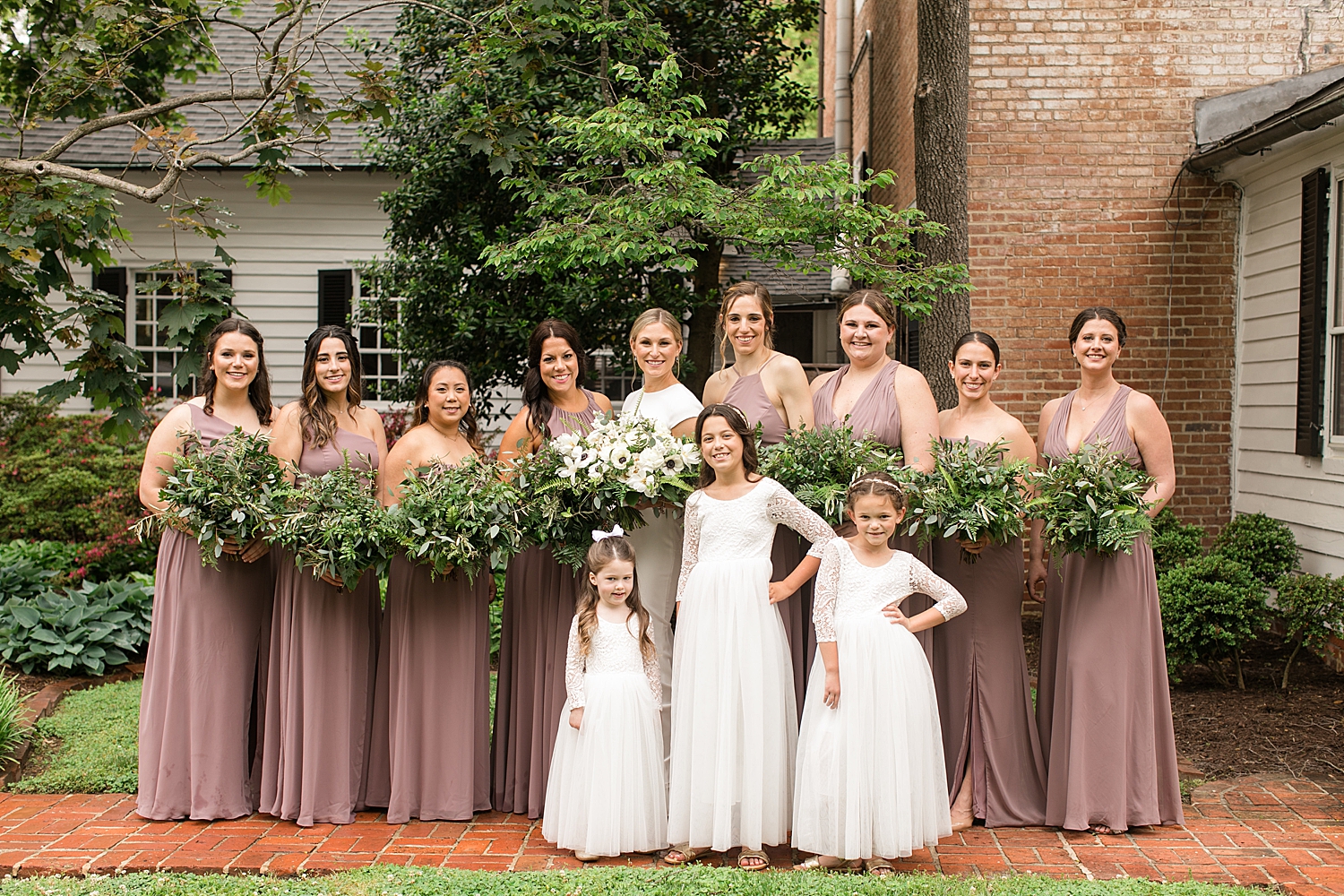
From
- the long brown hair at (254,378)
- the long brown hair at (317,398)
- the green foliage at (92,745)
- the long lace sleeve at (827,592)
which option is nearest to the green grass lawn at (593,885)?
the long lace sleeve at (827,592)

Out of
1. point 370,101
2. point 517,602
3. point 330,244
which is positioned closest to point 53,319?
point 370,101

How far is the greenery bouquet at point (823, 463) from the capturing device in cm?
518

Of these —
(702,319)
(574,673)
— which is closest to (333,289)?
(702,319)

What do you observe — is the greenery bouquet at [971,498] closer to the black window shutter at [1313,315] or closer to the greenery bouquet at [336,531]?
the greenery bouquet at [336,531]

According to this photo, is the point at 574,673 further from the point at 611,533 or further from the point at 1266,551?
the point at 1266,551

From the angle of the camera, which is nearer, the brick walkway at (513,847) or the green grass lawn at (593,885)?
the green grass lawn at (593,885)

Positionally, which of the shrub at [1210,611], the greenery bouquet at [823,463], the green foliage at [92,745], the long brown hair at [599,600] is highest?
the greenery bouquet at [823,463]

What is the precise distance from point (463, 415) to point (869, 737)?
266cm

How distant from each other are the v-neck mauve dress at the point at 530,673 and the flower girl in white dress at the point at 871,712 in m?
1.36

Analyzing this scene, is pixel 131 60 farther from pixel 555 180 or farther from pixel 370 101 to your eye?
pixel 555 180

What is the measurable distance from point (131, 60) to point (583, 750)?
7779 mm

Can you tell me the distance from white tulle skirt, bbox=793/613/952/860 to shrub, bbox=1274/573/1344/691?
4276mm

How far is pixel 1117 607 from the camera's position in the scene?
538cm

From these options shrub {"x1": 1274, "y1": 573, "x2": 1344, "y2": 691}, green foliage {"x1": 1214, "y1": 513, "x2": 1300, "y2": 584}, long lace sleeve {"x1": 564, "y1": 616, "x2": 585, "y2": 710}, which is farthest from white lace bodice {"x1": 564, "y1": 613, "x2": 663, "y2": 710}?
green foliage {"x1": 1214, "y1": 513, "x2": 1300, "y2": 584}
